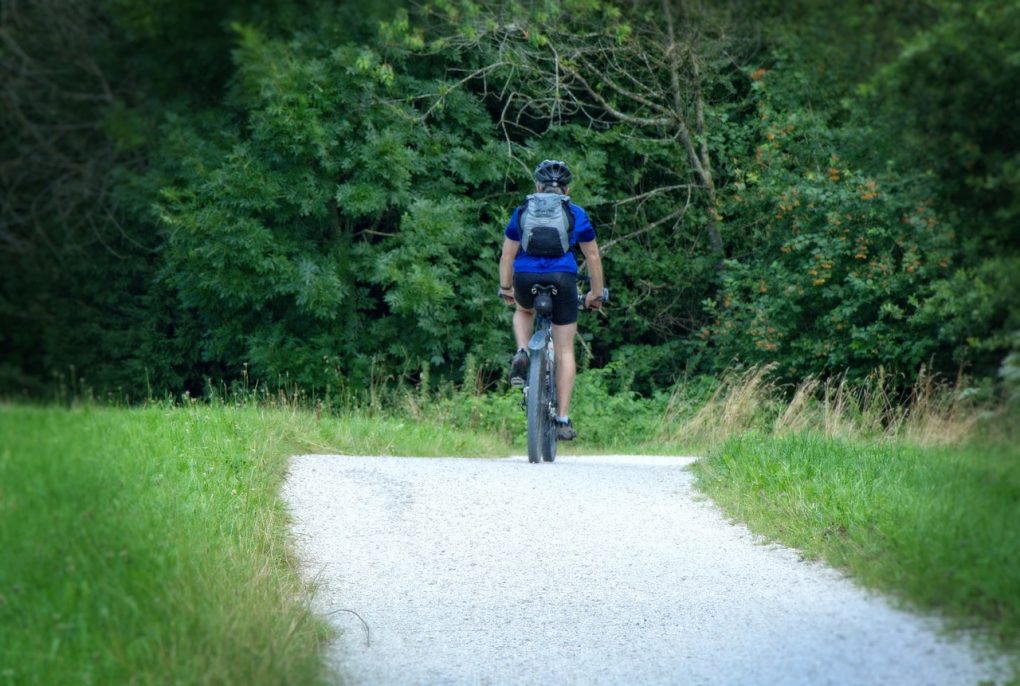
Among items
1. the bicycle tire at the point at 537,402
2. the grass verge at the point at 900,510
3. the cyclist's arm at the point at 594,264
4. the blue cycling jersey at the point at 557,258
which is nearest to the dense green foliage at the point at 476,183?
the grass verge at the point at 900,510

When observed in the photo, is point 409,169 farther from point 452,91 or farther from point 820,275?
point 820,275

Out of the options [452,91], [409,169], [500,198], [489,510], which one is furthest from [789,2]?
[500,198]

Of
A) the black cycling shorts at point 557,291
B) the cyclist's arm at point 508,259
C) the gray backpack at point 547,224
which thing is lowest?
the black cycling shorts at point 557,291

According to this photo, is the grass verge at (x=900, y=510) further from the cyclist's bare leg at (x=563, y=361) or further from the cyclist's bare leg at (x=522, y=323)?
the cyclist's bare leg at (x=522, y=323)

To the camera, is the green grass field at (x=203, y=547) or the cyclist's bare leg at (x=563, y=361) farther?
the cyclist's bare leg at (x=563, y=361)

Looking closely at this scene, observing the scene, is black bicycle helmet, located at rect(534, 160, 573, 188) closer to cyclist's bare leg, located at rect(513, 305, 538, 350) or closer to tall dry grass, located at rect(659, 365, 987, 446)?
cyclist's bare leg, located at rect(513, 305, 538, 350)

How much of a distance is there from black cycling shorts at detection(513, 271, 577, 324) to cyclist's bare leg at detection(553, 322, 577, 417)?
66mm

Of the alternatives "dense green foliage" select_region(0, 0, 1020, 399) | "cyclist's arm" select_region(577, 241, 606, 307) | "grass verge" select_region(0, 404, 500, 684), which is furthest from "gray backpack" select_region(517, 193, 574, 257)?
"grass verge" select_region(0, 404, 500, 684)

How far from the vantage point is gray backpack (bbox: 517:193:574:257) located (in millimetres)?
9156

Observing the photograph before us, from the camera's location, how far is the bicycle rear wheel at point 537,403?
30.6 feet

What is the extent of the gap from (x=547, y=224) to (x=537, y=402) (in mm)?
1271

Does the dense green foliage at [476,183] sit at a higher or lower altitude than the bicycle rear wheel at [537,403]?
higher

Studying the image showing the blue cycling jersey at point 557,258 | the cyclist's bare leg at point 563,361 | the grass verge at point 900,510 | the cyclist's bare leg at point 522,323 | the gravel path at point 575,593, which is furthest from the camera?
the cyclist's bare leg at point 522,323

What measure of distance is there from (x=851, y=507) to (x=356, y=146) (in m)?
6.45
